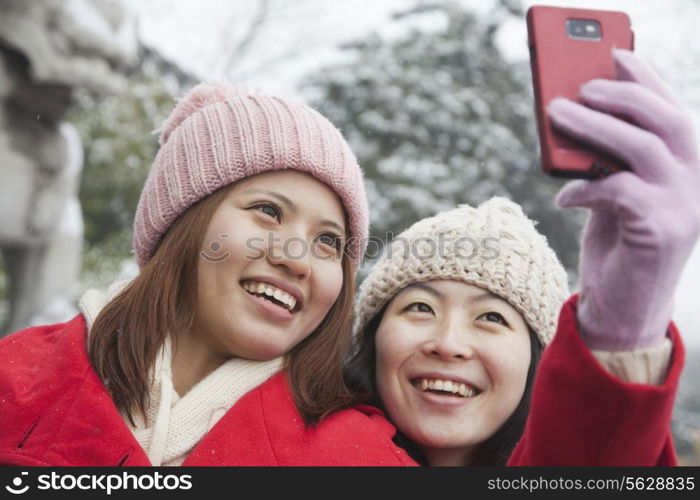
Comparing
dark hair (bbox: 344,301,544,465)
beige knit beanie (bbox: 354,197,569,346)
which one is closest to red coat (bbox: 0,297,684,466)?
dark hair (bbox: 344,301,544,465)

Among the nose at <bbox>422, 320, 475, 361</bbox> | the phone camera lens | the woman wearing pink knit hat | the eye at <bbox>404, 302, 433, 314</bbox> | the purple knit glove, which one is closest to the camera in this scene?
the purple knit glove

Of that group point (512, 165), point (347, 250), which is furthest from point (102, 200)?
point (347, 250)

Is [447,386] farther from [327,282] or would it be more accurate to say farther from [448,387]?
[327,282]

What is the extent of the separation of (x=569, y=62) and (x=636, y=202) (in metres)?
0.25

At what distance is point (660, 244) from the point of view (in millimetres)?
971

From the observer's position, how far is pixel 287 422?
143cm

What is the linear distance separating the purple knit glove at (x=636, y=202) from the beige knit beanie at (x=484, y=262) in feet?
1.71

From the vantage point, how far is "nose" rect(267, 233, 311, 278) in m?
1.52

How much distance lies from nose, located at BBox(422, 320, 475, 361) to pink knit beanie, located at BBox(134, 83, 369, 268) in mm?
343

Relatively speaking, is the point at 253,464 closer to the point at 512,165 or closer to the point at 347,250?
the point at 347,250

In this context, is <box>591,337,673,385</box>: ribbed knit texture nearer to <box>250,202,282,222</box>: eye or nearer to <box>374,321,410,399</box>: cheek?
<box>374,321,410,399</box>: cheek

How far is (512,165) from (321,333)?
4998mm

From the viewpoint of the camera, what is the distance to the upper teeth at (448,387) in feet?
4.98

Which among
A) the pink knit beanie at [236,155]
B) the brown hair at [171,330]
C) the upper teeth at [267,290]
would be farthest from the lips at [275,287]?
the pink knit beanie at [236,155]
